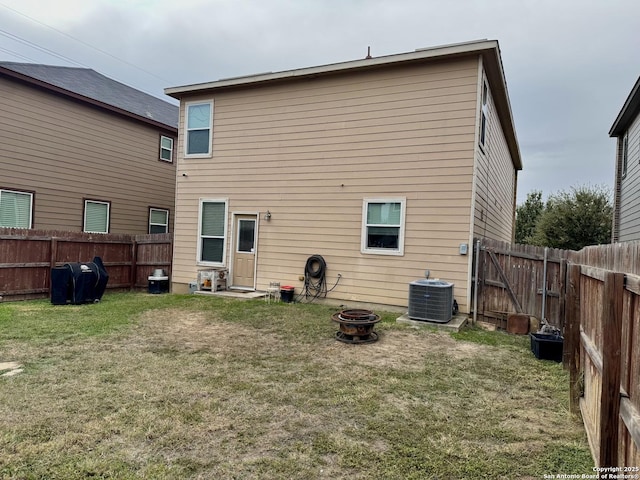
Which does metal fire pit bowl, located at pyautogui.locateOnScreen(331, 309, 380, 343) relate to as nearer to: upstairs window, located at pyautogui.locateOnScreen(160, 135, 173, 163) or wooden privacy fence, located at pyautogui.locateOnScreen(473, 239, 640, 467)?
wooden privacy fence, located at pyautogui.locateOnScreen(473, 239, 640, 467)

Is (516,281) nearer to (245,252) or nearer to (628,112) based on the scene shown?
(245,252)

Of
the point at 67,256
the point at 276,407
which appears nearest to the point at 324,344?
the point at 276,407

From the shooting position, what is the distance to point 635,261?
1.74 meters

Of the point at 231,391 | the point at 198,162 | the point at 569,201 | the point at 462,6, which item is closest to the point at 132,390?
the point at 231,391

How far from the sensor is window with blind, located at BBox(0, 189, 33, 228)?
10.0 metres

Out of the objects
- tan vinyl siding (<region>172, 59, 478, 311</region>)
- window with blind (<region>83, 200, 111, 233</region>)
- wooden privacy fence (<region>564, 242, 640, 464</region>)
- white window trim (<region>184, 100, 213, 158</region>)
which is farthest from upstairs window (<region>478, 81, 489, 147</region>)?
window with blind (<region>83, 200, 111, 233</region>)

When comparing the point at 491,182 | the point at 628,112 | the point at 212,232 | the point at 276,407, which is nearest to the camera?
the point at 276,407

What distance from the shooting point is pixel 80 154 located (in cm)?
1175

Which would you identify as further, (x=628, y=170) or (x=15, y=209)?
(x=628, y=170)

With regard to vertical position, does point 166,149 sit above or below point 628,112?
below

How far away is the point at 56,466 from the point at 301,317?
504 cm

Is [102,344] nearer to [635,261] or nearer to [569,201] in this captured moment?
[635,261]

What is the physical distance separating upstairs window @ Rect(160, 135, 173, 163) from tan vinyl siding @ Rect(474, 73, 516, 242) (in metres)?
11.3

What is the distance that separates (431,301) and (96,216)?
10801 mm
